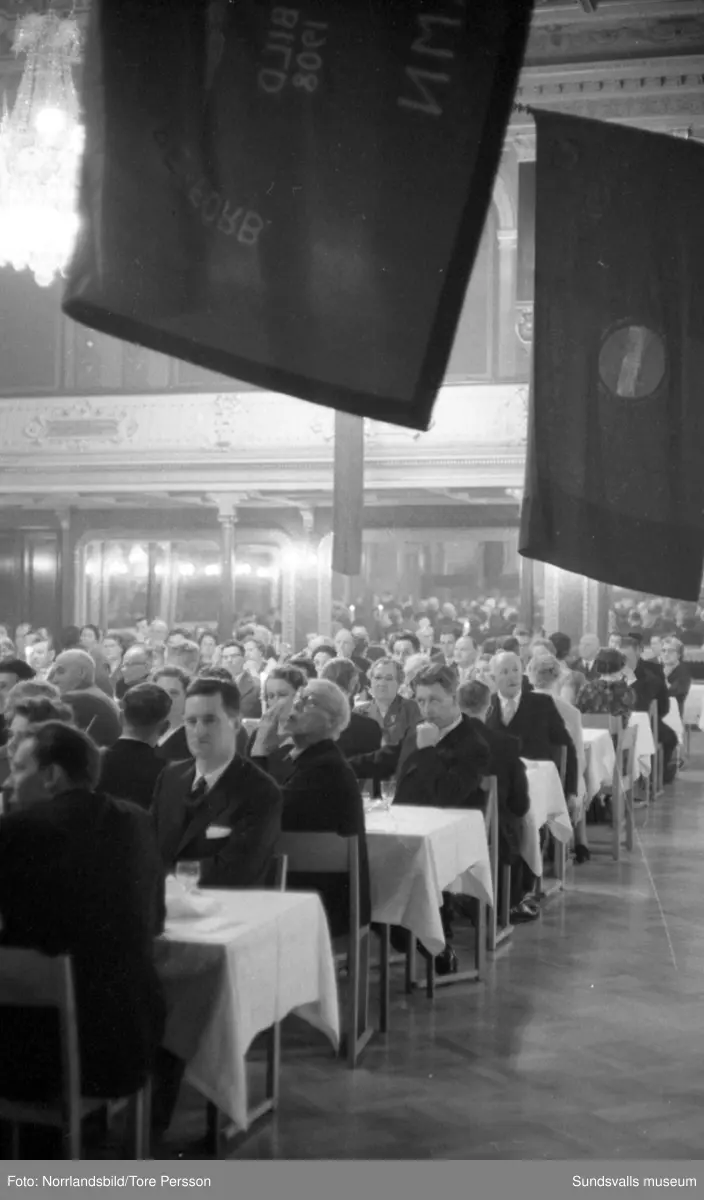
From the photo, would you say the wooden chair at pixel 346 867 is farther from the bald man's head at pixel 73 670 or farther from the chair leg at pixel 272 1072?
the bald man's head at pixel 73 670

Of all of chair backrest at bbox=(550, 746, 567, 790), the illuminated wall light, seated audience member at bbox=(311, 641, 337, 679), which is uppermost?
the illuminated wall light

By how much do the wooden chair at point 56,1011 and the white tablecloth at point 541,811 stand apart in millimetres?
4099

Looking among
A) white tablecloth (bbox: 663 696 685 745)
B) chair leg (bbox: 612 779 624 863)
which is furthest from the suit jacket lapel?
white tablecloth (bbox: 663 696 685 745)

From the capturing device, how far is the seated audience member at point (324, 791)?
527 centimetres

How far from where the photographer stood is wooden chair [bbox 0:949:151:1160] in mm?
3193

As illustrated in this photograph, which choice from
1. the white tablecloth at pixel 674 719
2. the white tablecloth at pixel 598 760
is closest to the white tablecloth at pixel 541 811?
the white tablecloth at pixel 598 760

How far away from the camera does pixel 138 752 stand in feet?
18.7

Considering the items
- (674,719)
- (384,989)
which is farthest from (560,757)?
(674,719)

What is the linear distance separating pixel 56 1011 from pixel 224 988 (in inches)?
23.7

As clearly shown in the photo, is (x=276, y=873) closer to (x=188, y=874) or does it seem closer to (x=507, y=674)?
(x=188, y=874)

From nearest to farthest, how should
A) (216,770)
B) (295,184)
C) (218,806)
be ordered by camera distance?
(295,184), (218,806), (216,770)

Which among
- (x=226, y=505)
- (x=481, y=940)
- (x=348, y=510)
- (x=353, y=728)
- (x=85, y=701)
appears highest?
(x=226, y=505)

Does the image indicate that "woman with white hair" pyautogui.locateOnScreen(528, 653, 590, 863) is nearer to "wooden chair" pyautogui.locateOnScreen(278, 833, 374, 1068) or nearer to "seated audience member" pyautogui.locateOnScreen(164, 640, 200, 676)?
"seated audience member" pyautogui.locateOnScreen(164, 640, 200, 676)

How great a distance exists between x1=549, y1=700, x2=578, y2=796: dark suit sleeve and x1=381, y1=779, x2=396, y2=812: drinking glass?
4.12 feet
